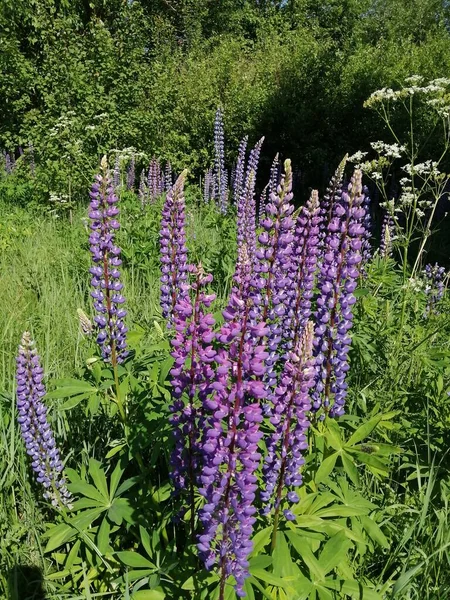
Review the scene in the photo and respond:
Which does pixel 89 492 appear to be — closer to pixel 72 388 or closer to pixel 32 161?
pixel 72 388

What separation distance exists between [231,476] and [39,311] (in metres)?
3.20

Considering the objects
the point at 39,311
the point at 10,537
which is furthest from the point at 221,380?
the point at 39,311

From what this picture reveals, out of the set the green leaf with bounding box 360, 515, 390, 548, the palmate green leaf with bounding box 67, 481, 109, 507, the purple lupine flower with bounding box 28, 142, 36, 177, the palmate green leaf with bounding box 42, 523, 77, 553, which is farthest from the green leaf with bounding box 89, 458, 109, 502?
the purple lupine flower with bounding box 28, 142, 36, 177

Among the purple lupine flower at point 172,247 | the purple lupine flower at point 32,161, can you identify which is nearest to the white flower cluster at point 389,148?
the purple lupine flower at point 172,247

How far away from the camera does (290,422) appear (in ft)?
5.33

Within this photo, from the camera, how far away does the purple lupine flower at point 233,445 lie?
132cm

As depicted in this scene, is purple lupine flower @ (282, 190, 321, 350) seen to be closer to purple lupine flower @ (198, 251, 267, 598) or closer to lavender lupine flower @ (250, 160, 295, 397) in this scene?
lavender lupine flower @ (250, 160, 295, 397)

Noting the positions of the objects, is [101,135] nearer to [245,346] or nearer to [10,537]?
[10,537]

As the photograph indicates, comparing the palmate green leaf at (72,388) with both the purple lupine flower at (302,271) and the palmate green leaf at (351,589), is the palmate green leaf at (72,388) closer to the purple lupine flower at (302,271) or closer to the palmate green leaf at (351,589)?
the purple lupine flower at (302,271)

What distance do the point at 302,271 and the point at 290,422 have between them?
75 cm

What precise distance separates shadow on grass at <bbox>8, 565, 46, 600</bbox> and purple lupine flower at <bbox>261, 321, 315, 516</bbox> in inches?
40.0

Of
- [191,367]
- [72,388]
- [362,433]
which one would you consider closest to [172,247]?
[72,388]

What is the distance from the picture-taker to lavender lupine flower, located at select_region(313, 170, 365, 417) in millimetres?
2033

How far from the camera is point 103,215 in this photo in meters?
2.09
